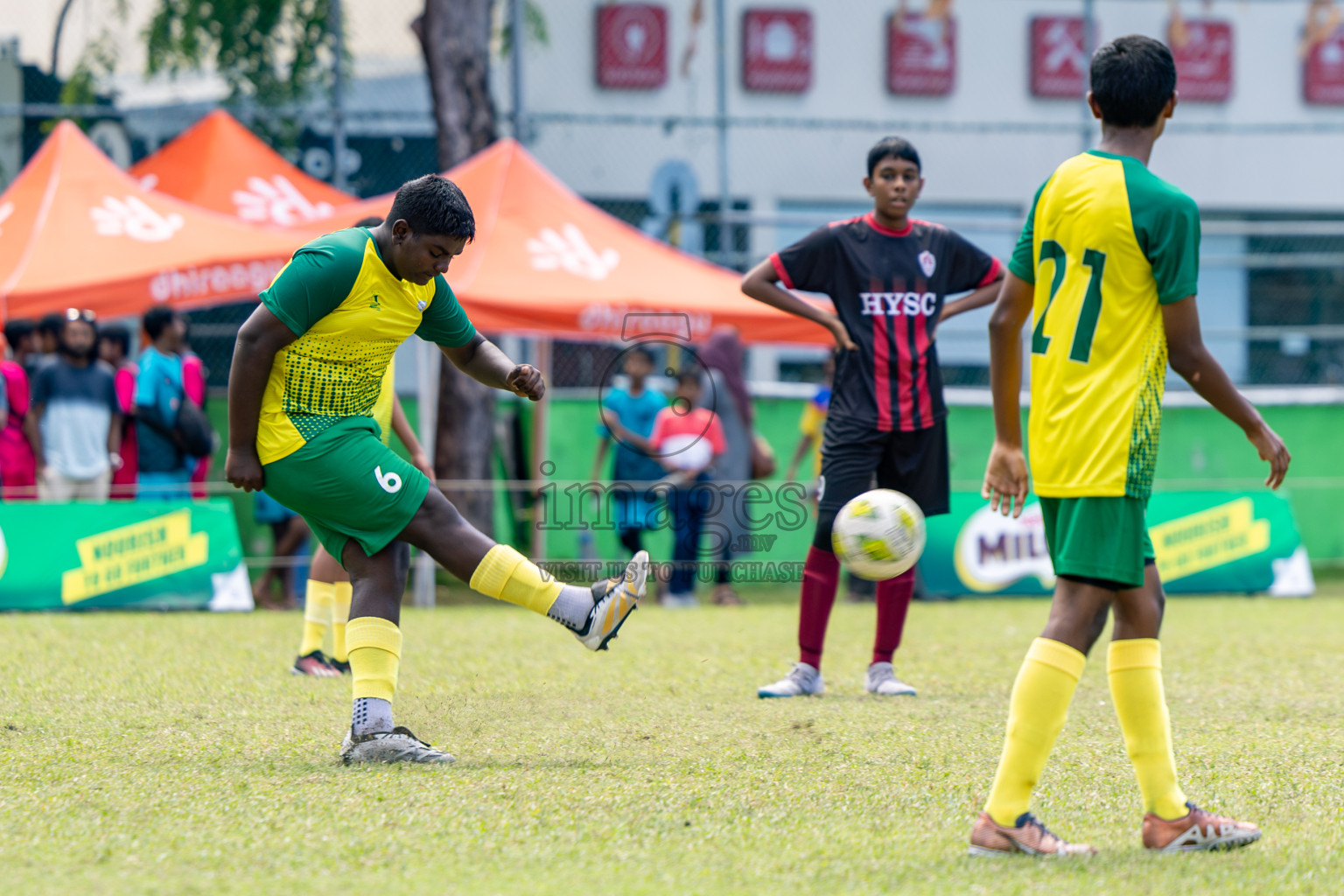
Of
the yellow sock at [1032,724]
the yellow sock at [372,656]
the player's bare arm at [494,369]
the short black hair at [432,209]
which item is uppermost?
the short black hair at [432,209]

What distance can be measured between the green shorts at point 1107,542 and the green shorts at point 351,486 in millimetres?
2005

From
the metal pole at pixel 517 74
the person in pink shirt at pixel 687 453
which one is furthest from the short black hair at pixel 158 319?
the metal pole at pixel 517 74

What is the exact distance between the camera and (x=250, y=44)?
1377cm

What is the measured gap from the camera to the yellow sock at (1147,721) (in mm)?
3275

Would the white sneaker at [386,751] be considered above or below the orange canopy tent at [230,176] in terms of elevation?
below

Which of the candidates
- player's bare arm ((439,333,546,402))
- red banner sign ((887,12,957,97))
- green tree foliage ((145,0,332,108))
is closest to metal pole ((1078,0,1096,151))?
red banner sign ((887,12,957,97))

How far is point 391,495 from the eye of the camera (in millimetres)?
4348

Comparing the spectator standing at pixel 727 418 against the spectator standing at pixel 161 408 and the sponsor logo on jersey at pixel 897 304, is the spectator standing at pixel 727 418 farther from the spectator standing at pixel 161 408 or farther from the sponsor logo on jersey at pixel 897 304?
the sponsor logo on jersey at pixel 897 304

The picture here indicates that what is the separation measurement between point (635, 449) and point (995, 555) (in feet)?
9.27

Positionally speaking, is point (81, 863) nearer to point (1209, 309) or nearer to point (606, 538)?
point (606, 538)

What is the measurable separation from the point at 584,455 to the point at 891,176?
681 centimetres

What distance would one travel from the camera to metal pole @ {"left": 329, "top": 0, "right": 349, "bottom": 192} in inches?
504

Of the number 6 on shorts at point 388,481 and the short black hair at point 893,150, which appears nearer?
the number 6 on shorts at point 388,481

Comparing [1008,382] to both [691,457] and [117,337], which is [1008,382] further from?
[117,337]
